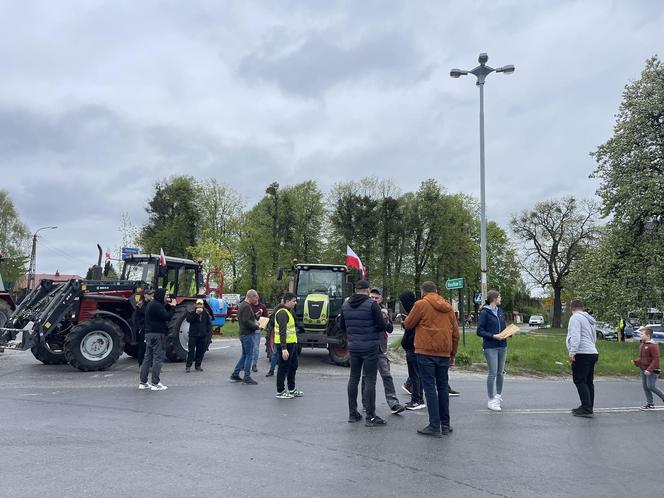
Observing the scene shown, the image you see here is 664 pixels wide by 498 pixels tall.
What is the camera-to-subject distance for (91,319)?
510 inches

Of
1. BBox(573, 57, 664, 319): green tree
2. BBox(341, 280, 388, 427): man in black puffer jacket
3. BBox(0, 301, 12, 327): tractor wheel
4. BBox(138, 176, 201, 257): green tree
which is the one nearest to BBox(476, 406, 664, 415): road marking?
BBox(341, 280, 388, 427): man in black puffer jacket

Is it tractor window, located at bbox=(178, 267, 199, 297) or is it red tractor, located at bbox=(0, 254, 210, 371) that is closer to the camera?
red tractor, located at bbox=(0, 254, 210, 371)

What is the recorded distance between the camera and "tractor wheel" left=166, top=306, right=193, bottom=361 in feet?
47.6

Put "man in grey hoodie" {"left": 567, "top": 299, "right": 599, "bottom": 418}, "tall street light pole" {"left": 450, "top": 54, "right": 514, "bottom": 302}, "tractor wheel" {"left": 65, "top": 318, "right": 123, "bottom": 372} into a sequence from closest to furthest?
"man in grey hoodie" {"left": 567, "top": 299, "right": 599, "bottom": 418} → "tractor wheel" {"left": 65, "top": 318, "right": 123, "bottom": 372} → "tall street light pole" {"left": 450, "top": 54, "right": 514, "bottom": 302}

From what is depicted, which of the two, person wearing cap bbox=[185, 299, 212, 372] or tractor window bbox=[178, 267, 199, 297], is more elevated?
tractor window bbox=[178, 267, 199, 297]

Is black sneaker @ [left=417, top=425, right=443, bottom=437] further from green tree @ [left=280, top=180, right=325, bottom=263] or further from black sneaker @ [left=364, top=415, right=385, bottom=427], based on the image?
green tree @ [left=280, top=180, right=325, bottom=263]

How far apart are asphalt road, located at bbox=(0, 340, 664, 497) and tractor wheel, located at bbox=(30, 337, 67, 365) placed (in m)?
3.21

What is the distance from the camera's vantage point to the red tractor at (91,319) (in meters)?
12.7

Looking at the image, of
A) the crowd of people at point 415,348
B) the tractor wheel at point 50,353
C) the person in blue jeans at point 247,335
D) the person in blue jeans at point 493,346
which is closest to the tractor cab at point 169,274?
the tractor wheel at point 50,353

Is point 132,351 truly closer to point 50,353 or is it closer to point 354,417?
point 50,353

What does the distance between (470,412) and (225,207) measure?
1836 inches

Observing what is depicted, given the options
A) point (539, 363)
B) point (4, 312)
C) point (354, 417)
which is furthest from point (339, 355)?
point (4, 312)

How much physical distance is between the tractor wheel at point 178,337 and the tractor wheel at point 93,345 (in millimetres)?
1631

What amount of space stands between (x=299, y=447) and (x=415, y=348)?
1.98 m
